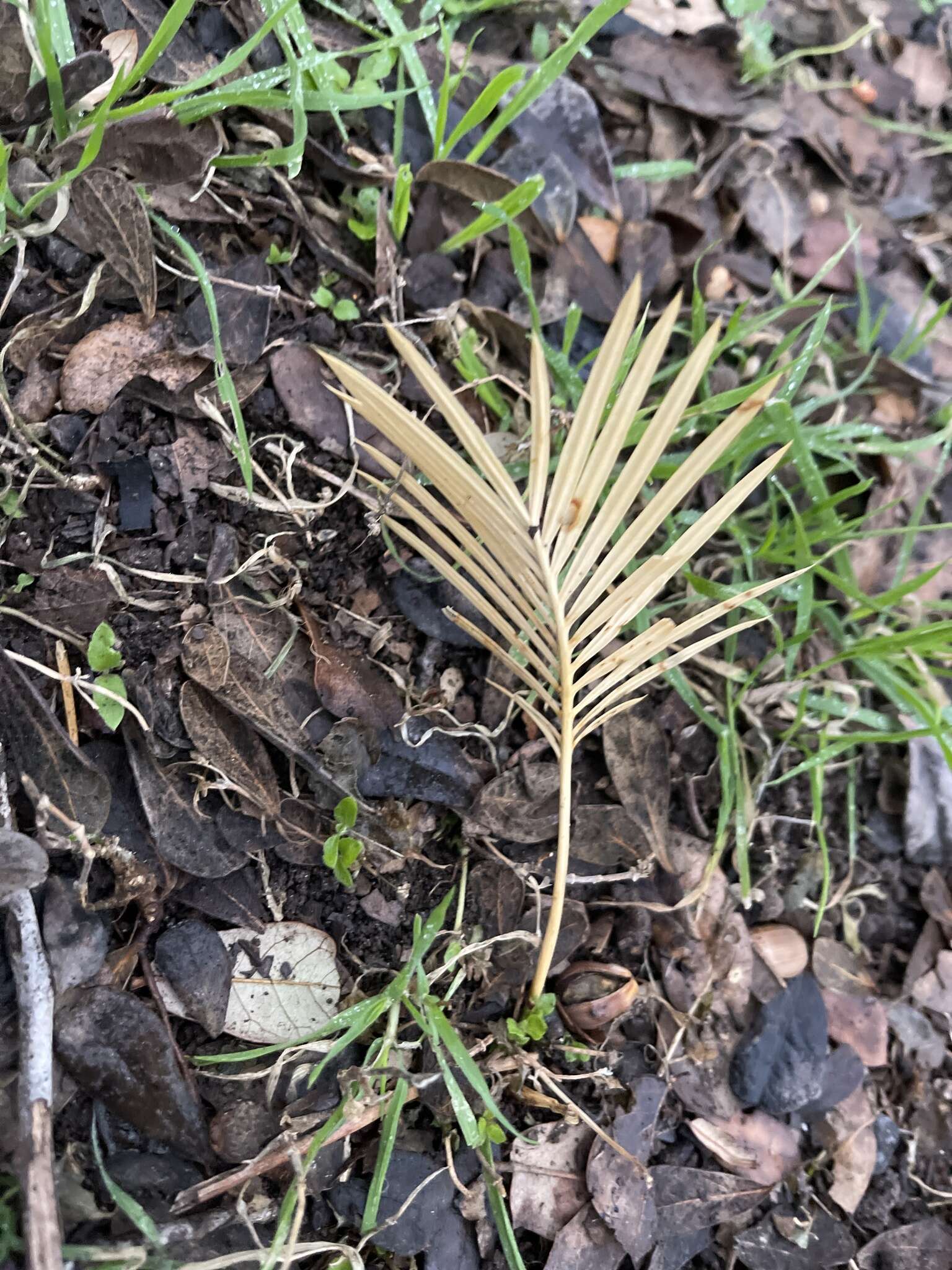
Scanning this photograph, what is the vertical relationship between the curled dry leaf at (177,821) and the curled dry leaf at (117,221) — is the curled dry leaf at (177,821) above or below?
below

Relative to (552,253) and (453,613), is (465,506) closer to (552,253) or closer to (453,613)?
(453,613)

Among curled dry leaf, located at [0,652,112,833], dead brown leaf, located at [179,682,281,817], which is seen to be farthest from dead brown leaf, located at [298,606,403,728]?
curled dry leaf, located at [0,652,112,833]

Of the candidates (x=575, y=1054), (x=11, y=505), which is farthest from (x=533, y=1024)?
(x=11, y=505)

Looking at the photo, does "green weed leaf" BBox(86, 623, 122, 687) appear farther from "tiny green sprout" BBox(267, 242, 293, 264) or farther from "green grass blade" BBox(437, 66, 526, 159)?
"green grass blade" BBox(437, 66, 526, 159)

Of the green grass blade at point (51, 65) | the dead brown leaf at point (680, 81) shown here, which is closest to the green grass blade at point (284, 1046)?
the green grass blade at point (51, 65)

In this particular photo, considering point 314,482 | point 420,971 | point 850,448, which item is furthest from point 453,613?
point 850,448

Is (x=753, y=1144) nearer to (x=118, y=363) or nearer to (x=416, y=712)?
(x=416, y=712)

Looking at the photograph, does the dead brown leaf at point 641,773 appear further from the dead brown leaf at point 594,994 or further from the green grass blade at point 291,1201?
the green grass blade at point 291,1201
